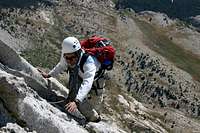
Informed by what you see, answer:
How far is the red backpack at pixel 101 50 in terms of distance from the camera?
Answer: 16.8 metres

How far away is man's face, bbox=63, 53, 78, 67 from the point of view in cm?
1609

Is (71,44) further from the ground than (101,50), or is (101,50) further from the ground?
(71,44)

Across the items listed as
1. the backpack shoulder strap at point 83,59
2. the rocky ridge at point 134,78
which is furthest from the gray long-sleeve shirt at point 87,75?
the rocky ridge at point 134,78

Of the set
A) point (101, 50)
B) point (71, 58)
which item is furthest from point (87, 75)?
point (101, 50)

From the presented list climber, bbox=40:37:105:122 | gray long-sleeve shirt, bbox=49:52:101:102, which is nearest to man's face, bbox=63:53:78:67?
climber, bbox=40:37:105:122

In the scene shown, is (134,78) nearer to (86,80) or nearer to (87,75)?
(87,75)

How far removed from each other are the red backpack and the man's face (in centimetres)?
63

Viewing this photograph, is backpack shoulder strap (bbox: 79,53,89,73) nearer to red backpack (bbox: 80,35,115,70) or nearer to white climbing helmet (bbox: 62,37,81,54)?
white climbing helmet (bbox: 62,37,81,54)

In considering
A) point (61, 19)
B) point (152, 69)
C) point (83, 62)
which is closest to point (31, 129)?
point (83, 62)

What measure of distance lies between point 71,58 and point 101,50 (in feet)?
3.88

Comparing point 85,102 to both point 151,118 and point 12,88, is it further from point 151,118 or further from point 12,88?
point 151,118

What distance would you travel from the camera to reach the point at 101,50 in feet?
55.4

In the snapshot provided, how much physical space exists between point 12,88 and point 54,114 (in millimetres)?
1557

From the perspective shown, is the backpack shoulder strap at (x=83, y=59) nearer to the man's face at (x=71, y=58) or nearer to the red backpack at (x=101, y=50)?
the man's face at (x=71, y=58)
